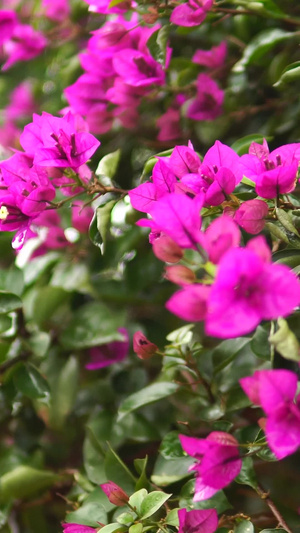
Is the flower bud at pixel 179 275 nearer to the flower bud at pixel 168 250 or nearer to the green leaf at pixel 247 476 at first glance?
the flower bud at pixel 168 250

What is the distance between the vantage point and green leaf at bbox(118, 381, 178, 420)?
0.66 m

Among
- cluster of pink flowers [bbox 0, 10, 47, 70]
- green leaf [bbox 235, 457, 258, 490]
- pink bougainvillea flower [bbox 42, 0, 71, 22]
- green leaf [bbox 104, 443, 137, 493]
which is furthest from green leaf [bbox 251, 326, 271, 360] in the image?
pink bougainvillea flower [bbox 42, 0, 71, 22]

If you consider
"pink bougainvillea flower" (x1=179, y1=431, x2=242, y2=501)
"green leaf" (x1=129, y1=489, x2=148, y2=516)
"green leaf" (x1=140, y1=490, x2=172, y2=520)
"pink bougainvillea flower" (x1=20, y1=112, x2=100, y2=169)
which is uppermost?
"pink bougainvillea flower" (x1=20, y1=112, x2=100, y2=169)

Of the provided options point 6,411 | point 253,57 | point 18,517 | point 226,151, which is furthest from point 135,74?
point 18,517

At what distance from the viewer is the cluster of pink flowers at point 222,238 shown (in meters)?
0.36

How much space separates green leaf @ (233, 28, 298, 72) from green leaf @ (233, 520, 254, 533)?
58 cm

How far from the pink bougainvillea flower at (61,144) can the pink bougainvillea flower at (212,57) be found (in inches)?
13.8

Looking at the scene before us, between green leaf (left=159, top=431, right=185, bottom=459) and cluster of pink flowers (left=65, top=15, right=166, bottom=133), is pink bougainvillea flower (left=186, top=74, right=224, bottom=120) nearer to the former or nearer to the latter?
cluster of pink flowers (left=65, top=15, right=166, bottom=133)

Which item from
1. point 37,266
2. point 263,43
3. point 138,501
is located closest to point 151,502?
point 138,501

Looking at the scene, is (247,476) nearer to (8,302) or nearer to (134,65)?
(8,302)

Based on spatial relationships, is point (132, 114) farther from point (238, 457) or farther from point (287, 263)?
point (238, 457)

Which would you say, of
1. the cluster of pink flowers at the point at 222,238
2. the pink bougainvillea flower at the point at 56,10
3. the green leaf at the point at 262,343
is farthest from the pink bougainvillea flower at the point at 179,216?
the pink bougainvillea flower at the point at 56,10

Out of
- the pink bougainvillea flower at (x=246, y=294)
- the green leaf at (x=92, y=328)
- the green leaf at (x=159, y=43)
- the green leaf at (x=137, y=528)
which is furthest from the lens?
the green leaf at (x=92, y=328)

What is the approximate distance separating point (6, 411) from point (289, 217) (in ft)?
1.97
